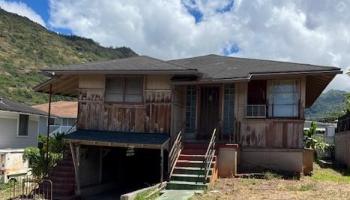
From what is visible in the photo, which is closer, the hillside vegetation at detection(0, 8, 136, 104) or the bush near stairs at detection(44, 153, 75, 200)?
the bush near stairs at detection(44, 153, 75, 200)

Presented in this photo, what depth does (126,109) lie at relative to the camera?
65.7 feet

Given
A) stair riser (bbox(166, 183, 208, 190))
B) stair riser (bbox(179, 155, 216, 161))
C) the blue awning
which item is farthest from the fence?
stair riser (bbox(179, 155, 216, 161))

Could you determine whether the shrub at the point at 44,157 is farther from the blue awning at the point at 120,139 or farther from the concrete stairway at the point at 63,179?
the blue awning at the point at 120,139

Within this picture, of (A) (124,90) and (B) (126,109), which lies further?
(A) (124,90)

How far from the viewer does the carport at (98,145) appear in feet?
59.8

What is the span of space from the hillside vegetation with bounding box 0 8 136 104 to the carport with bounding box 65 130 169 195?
120 ft

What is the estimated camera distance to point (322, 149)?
38688mm

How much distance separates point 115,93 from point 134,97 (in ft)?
2.71

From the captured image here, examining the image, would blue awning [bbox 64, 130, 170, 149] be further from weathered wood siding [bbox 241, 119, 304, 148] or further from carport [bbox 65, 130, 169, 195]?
weathered wood siding [bbox 241, 119, 304, 148]

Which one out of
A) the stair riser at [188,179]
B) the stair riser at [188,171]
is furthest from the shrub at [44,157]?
the stair riser at [188,179]

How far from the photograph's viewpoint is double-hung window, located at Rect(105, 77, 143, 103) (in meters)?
20.0

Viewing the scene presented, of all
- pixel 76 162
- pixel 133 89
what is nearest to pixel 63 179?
Answer: pixel 76 162

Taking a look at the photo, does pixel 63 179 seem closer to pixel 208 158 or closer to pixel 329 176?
pixel 208 158

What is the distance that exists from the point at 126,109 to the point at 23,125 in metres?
10.8
